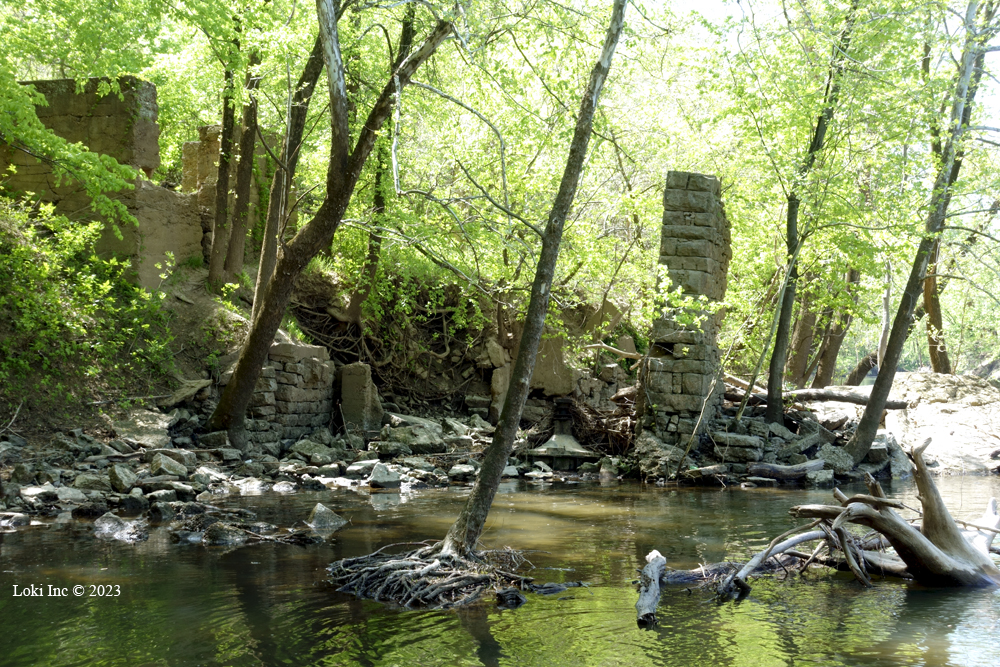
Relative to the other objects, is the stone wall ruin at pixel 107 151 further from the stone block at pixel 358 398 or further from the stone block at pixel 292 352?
the stone block at pixel 358 398

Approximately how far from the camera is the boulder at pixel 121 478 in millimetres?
8914

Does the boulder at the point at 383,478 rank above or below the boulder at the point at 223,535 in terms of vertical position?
above

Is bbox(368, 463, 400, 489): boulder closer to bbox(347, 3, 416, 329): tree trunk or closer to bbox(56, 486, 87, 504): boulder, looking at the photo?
bbox(347, 3, 416, 329): tree trunk

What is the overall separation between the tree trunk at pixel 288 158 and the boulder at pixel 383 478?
2823 millimetres

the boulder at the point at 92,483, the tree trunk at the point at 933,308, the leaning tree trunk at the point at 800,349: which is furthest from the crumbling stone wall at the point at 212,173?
the tree trunk at the point at 933,308

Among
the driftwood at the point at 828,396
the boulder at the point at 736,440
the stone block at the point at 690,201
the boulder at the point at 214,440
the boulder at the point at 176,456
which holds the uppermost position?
the stone block at the point at 690,201

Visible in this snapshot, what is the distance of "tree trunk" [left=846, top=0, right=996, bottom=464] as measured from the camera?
12.4m

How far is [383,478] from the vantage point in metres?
11.1

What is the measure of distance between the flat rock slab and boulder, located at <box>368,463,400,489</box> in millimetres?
2756

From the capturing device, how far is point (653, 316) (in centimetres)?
1191

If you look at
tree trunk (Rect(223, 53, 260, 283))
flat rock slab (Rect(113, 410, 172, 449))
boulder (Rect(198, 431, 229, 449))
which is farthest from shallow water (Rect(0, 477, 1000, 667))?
tree trunk (Rect(223, 53, 260, 283))

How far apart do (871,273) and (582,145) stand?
9.72 m

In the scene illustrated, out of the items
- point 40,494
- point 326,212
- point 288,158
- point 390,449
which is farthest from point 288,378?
point 40,494

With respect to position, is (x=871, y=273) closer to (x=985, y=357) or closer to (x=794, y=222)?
(x=794, y=222)
